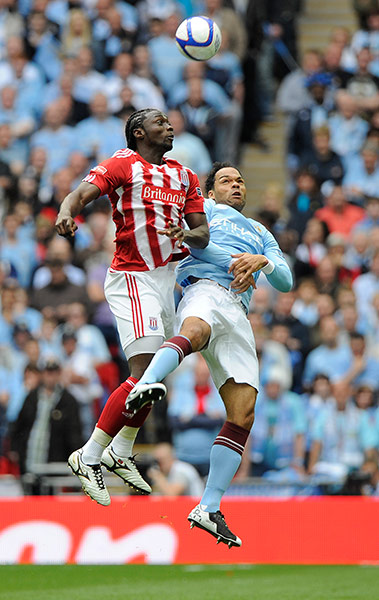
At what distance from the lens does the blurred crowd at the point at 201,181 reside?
13344 millimetres

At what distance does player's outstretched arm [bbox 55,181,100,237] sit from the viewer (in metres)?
7.49

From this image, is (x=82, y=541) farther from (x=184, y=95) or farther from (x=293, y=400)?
(x=184, y=95)

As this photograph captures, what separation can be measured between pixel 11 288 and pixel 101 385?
1894 millimetres

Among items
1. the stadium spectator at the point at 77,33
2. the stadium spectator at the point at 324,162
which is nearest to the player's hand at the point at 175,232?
the stadium spectator at the point at 324,162

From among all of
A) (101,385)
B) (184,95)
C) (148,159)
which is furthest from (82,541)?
(184,95)

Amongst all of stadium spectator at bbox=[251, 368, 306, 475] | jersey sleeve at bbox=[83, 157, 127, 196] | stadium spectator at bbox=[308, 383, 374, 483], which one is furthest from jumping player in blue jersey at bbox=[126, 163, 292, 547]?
stadium spectator at bbox=[251, 368, 306, 475]

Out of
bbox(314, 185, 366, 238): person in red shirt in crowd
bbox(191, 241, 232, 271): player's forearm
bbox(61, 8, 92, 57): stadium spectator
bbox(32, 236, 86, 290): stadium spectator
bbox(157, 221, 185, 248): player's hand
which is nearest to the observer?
bbox(157, 221, 185, 248): player's hand

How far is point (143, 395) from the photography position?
7.55m

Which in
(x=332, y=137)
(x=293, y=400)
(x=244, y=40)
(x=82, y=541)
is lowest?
(x=82, y=541)

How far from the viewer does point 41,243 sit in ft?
50.8

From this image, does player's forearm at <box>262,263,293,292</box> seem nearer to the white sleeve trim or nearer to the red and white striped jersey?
the white sleeve trim

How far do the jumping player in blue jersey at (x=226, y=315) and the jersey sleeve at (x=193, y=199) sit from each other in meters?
0.29

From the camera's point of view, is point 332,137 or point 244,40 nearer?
point 332,137

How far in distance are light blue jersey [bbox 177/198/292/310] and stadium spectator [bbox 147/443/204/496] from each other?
14.2ft
